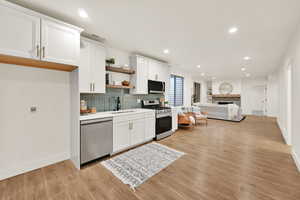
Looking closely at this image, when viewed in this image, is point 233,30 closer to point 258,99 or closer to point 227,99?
point 258,99

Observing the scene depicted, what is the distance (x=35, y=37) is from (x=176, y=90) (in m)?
5.30

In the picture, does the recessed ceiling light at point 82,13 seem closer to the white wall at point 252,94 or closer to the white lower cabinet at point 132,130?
the white lower cabinet at point 132,130

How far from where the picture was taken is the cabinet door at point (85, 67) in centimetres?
253

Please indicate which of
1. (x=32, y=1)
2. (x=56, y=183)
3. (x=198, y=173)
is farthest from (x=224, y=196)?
(x=32, y=1)

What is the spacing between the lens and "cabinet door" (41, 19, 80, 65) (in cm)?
189

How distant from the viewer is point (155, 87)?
4109mm

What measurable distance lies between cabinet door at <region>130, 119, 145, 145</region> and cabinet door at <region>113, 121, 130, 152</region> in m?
0.14

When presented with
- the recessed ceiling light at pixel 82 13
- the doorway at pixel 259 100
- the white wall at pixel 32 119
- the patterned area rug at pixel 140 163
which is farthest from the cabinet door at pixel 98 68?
the doorway at pixel 259 100

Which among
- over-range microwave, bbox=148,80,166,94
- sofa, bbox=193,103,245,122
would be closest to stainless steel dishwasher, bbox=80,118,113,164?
over-range microwave, bbox=148,80,166,94

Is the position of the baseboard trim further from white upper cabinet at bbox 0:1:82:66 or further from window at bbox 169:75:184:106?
window at bbox 169:75:184:106

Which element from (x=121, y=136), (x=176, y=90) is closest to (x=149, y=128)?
(x=121, y=136)

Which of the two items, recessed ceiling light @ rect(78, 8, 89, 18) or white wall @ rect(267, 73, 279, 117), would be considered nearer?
recessed ceiling light @ rect(78, 8, 89, 18)

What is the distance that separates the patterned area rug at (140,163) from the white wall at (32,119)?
3.59ft

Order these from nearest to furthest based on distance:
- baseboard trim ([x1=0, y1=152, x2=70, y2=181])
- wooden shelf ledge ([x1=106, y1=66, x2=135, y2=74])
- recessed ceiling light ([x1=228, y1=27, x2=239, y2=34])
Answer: baseboard trim ([x1=0, y1=152, x2=70, y2=181]) → recessed ceiling light ([x1=228, y1=27, x2=239, y2=34]) → wooden shelf ledge ([x1=106, y1=66, x2=135, y2=74])
